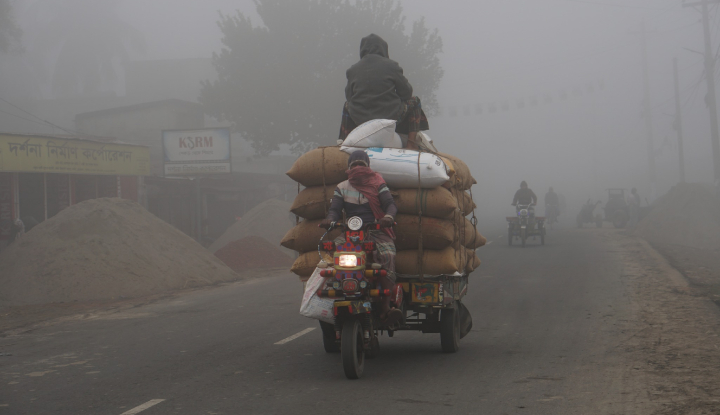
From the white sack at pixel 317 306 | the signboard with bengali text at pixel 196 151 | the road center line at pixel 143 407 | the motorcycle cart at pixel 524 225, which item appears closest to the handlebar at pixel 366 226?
the white sack at pixel 317 306

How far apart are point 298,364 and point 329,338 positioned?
504 millimetres

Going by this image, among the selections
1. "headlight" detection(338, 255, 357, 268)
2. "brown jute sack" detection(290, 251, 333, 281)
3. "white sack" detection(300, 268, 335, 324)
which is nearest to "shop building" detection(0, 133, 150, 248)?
"brown jute sack" detection(290, 251, 333, 281)

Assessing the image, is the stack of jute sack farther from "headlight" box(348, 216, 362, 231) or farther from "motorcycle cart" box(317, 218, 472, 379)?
"headlight" box(348, 216, 362, 231)

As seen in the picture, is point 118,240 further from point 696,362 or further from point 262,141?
point 262,141

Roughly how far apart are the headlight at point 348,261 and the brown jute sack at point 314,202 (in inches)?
47.1

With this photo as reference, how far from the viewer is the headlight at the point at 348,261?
6258 millimetres

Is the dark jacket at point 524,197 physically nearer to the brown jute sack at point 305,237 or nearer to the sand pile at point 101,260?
the sand pile at point 101,260

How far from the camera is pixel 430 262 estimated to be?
7.12 meters

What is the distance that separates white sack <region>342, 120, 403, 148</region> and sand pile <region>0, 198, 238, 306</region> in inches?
389

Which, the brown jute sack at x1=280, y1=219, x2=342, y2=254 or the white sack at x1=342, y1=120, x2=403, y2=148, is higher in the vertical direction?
the white sack at x1=342, y1=120, x2=403, y2=148

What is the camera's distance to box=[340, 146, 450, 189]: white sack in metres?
7.09

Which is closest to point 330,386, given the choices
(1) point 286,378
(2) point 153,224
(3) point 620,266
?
(1) point 286,378

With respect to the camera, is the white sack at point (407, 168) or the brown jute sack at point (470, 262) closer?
the white sack at point (407, 168)

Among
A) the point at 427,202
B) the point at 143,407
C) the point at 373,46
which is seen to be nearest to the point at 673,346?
the point at 427,202
